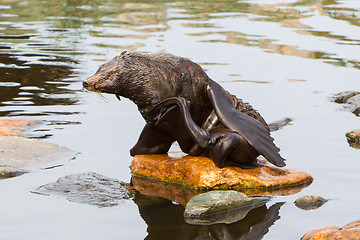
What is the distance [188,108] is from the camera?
7.56 m

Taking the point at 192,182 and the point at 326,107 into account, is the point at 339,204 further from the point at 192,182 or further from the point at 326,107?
the point at 326,107

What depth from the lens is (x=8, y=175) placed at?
7.95 metres

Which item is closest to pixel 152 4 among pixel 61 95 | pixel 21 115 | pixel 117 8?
pixel 117 8

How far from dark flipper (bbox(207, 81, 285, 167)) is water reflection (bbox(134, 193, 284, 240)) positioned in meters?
0.66

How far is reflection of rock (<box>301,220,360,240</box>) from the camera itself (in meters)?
5.64

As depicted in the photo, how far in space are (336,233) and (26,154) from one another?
4.11 meters

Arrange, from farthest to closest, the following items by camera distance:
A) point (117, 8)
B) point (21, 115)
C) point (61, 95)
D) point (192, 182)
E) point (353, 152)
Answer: point (117, 8) < point (61, 95) < point (21, 115) < point (353, 152) < point (192, 182)

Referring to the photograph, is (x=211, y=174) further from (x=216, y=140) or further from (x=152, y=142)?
(x=152, y=142)

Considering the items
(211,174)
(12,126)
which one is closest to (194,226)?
(211,174)

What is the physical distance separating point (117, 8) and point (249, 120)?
15205 millimetres

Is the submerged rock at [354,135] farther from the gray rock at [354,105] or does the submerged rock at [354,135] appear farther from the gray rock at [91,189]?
the gray rock at [91,189]

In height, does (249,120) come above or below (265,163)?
above

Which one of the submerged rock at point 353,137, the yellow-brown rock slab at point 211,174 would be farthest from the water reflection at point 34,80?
the submerged rock at point 353,137

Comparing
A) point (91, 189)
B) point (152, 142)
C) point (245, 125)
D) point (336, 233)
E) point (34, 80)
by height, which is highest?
point (245, 125)
